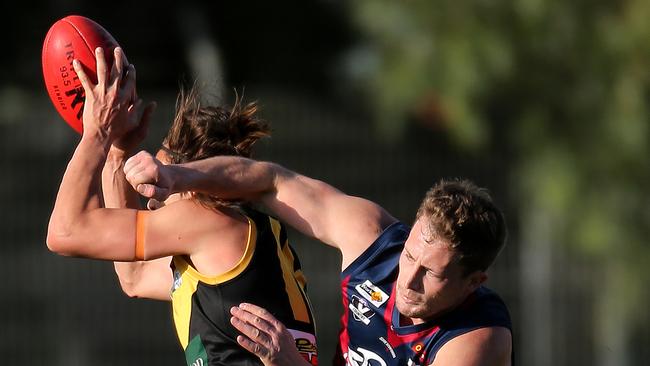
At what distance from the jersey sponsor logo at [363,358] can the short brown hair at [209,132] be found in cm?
77

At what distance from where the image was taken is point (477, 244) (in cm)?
447

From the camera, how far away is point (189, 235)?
4.36 metres

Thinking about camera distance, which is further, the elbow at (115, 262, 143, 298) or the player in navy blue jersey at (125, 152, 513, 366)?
the elbow at (115, 262, 143, 298)

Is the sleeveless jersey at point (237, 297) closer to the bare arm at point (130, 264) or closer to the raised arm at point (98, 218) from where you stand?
the raised arm at point (98, 218)

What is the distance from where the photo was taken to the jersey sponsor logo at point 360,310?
4738 mm

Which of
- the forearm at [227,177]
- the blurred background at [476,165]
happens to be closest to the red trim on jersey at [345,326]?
the forearm at [227,177]

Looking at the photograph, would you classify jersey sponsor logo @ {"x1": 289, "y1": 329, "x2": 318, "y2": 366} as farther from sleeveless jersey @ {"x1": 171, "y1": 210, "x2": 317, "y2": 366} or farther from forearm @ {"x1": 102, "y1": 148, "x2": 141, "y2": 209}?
forearm @ {"x1": 102, "y1": 148, "x2": 141, "y2": 209}

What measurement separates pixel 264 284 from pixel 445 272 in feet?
2.09

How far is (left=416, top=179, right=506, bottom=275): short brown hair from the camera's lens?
14.5 ft

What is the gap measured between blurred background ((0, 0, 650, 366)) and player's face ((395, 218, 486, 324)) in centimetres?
639

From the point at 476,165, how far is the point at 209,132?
24.2 feet

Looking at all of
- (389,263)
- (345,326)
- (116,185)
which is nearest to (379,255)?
(389,263)

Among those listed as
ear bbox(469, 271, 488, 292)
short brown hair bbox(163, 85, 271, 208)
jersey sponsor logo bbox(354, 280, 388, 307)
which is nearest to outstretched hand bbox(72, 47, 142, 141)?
short brown hair bbox(163, 85, 271, 208)

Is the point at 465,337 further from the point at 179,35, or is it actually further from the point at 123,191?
the point at 179,35
